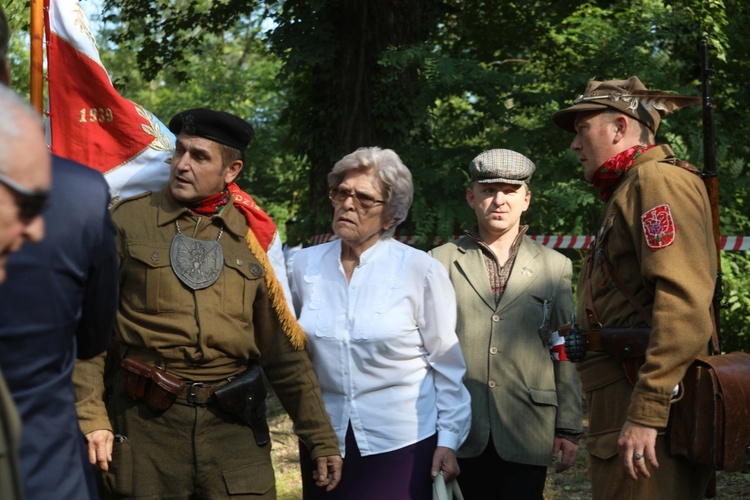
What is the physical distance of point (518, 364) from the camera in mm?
4289

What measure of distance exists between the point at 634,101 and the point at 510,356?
4.36 feet

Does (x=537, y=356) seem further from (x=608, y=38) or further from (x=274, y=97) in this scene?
(x=274, y=97)


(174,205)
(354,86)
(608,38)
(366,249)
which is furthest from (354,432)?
(608,38)

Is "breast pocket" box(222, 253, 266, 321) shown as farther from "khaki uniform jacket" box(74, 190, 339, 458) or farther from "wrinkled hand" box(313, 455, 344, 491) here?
"wrinkled hand" box(313, 455, 344, 491)

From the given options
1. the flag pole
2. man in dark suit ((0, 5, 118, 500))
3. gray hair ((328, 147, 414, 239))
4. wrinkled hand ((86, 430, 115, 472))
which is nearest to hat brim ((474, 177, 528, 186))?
gray hair ((328, 147, 414, 239))

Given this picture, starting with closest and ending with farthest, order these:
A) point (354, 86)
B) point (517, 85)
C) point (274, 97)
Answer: point (517, 85)
point (354, 86)
point (274, 97)

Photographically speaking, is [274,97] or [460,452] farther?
[274,97]

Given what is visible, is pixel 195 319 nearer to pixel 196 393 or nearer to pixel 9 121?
pixel 196 393

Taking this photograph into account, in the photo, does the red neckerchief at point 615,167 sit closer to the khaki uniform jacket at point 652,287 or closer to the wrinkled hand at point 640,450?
the khaki uniform jacket at point 652,287

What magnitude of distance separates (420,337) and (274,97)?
48.0ft

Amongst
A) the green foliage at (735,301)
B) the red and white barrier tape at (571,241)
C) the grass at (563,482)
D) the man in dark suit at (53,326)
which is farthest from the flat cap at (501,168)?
the green foliage at (735,301)

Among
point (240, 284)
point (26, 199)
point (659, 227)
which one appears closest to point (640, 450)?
point (659, 227)

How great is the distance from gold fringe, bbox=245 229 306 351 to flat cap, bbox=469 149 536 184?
125cm

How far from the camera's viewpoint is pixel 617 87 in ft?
11.7
